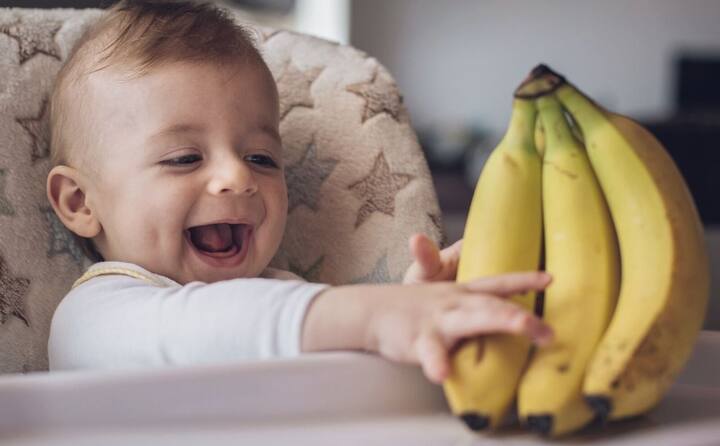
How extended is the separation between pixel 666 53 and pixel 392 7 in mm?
2086

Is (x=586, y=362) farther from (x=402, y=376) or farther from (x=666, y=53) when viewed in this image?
(x=666, y=53)

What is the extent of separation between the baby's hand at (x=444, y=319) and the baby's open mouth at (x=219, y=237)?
44 cm

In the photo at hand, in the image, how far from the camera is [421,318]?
656 millimetres

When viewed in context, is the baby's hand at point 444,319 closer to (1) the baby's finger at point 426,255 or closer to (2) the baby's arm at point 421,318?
(2) the baby's arm at point 421,318

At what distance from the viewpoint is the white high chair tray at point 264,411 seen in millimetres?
592

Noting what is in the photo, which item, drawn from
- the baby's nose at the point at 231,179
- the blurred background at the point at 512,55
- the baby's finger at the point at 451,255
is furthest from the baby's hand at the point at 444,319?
the blurred background at the point at 512,55

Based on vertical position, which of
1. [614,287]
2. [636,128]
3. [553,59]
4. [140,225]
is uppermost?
[636,128]

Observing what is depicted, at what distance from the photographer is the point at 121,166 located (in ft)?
3.41

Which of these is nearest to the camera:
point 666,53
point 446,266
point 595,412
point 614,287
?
point 595,412

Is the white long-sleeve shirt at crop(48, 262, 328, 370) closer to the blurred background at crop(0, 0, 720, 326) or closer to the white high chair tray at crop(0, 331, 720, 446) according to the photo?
the white high chair tray at crop(0, 331, 720, 446)

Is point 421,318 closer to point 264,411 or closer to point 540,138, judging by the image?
point 264,411

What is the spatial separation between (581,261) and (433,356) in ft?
0.58

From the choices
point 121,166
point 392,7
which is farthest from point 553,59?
point 121,166

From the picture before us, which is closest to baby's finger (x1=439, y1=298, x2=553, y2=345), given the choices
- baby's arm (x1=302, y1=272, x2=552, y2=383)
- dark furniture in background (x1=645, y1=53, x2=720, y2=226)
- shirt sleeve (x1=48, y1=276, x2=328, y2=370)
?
baby's arm (x1=302, y1=272, x2=552, y2=383)
